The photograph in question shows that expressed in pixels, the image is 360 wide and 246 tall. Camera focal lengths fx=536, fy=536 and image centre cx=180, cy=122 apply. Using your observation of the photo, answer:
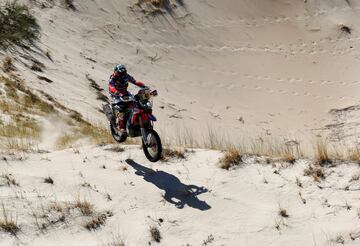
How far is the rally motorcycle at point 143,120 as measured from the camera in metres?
8.87

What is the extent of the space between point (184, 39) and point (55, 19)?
231 inches

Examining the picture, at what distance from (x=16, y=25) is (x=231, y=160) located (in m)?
14.5

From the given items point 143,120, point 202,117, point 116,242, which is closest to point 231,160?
point 143,120

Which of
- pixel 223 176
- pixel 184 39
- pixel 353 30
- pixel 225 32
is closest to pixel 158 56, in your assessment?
pixel 184 39

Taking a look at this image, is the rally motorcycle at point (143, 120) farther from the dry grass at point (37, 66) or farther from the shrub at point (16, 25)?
the shrub at point (16, 25)

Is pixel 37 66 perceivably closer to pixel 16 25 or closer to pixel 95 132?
pixel 16 25

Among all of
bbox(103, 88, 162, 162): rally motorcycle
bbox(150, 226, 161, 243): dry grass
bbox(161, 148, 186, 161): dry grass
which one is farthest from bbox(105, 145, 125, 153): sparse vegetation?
bbox(150, 226, 161, 243): dry grass

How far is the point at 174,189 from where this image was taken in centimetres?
796

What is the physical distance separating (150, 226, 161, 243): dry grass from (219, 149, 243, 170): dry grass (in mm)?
1914

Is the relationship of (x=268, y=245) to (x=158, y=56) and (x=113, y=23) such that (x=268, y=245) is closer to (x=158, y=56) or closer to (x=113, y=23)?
(x=158, y=56)

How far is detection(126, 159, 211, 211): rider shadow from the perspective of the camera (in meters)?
7.50

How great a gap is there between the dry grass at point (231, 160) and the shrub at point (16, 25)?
1248 centimetres

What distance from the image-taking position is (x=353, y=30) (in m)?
26.9

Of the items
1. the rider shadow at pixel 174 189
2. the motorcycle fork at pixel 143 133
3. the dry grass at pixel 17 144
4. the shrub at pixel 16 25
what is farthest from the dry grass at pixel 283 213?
the shrub at pixel 16 25
